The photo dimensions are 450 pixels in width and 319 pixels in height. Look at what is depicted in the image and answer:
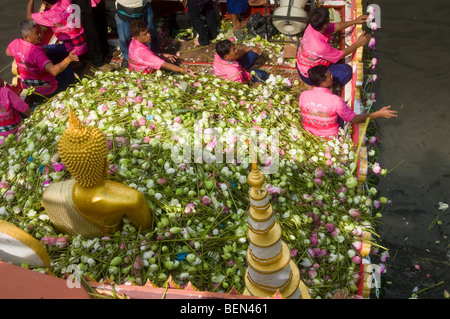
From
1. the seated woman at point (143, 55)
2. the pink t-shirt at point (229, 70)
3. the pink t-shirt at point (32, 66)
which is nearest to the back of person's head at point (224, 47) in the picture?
the pink t-shirt at point (229, 70)

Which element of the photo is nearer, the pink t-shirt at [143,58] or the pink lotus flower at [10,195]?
the pink lotus flower at [10,195]

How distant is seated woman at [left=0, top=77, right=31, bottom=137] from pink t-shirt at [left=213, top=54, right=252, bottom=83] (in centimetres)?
213

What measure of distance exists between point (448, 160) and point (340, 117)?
74.0 inches

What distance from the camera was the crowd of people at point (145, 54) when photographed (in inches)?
184

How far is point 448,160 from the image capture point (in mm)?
5789

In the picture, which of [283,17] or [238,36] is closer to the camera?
[283,17]

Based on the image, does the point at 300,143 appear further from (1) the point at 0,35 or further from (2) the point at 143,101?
(1) the point at 0,35

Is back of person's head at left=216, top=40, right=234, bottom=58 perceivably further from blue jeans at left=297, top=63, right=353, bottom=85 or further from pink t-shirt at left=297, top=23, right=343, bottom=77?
blue jeans at left=297, top=63, right=353, bottom=85

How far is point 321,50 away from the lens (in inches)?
204

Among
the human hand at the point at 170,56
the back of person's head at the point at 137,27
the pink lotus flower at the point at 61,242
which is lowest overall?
the pink lotus flower at the point at 61,242

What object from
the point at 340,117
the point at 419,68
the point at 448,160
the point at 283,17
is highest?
the point at 283,17

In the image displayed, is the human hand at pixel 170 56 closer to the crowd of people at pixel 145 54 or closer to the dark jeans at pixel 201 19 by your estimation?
the crowd of people at pixel 145 54

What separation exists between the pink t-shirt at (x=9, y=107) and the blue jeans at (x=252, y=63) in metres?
2.55

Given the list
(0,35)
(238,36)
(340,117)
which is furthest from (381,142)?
(0,35)
